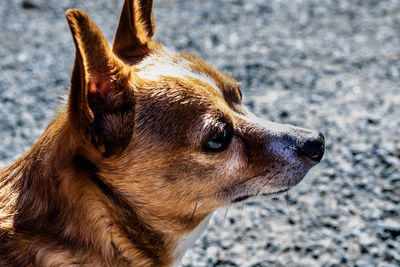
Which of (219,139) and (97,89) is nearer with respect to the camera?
(97,89)

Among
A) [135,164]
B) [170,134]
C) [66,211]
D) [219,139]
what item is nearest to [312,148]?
[219,139]

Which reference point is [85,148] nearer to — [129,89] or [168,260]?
[129,89]

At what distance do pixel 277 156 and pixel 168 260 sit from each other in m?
0.79

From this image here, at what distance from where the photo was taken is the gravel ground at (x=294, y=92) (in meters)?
3.87

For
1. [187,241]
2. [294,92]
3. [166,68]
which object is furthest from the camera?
[294,92]

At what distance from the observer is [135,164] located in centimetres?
235

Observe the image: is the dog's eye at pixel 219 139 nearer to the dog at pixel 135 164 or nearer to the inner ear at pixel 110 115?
the dog at pixel 135 164

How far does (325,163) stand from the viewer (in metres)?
4.62

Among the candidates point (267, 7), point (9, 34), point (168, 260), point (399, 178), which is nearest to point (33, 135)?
point (9, 34)

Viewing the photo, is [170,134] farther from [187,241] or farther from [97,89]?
[187,241]

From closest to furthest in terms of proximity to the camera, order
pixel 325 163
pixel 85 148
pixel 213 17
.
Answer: pixel 85 148
pixel 325 163
pixel 213 17

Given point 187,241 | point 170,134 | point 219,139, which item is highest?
point 170,134

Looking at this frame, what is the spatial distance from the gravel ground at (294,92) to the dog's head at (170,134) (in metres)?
0.44

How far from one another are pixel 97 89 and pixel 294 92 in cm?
388
